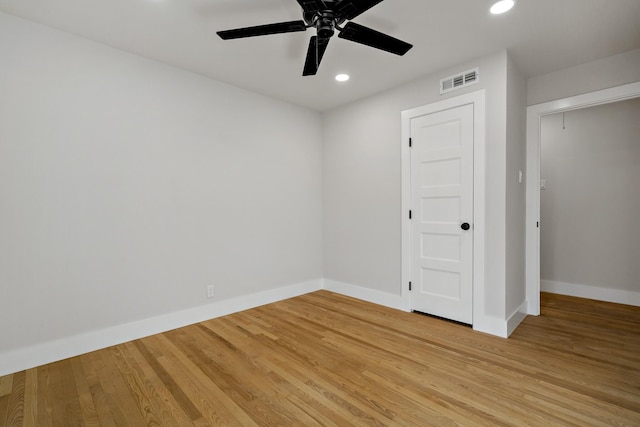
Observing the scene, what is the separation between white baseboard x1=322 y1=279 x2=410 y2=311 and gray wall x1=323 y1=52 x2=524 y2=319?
0.06 m

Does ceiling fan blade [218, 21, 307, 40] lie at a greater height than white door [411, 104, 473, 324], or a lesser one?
greater

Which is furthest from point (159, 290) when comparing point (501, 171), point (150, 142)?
point (501, 171)

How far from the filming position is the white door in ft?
10.1

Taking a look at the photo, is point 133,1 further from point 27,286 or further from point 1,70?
point 27,286

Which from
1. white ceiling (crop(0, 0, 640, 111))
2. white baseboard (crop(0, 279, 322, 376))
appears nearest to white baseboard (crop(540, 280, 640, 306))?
white ceiling (crop(0, 0, 640, 111))

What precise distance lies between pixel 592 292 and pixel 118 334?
557 cm

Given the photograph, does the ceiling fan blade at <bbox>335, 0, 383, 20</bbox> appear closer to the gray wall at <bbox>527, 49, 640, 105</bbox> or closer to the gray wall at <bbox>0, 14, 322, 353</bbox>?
the gray wall at <bbox>0, 14, 322, 353</bbox>

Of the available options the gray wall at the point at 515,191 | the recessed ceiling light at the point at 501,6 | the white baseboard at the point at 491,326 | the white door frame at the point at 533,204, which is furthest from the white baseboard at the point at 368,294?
the recessed ceiling light at the point at 501,6

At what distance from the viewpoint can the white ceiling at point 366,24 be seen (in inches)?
87.0

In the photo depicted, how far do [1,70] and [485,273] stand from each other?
4390 millimetres

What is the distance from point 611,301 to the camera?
12.6 ft

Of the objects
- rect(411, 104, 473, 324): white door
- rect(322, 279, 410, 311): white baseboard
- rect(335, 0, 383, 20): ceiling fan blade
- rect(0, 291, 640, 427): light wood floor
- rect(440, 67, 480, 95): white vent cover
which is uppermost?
rect(440, 67, 480, 95): white vent cover

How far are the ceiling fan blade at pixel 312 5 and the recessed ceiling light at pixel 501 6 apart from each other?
132 centimetres

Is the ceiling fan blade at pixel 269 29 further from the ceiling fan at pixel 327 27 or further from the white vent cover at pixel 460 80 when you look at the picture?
the white vent cover at pixel 460 80
